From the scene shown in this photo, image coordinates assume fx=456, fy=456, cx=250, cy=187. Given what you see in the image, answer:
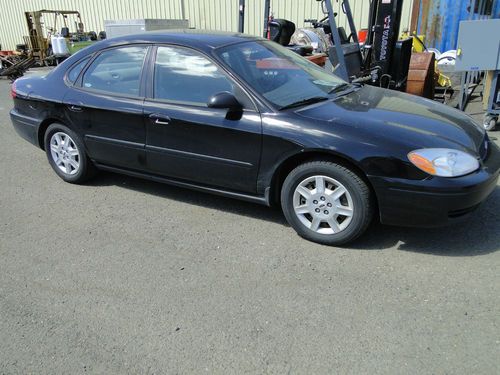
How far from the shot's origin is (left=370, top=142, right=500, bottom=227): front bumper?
9.95 feet

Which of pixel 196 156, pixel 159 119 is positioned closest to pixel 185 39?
pixel 159 119

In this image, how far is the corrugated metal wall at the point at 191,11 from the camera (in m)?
13.8

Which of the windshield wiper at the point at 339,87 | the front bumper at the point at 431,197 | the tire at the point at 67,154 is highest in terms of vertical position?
the windshield wiper at the point at 339,87

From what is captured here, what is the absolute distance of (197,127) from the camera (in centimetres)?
374

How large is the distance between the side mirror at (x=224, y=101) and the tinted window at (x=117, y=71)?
0.97 meters

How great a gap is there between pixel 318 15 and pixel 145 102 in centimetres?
1124

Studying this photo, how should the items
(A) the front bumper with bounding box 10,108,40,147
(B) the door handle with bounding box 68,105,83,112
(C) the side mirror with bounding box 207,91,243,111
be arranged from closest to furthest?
(C) the side mirror with bounding box 207,91,243,111 → (B) the door handle with bounding box 68,105,83,112 → (A) the front bumper with bounding box 10,108,40,147

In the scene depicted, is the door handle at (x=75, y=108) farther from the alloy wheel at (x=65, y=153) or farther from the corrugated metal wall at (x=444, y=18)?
the corrugated metal wall at (x=444, y=18)

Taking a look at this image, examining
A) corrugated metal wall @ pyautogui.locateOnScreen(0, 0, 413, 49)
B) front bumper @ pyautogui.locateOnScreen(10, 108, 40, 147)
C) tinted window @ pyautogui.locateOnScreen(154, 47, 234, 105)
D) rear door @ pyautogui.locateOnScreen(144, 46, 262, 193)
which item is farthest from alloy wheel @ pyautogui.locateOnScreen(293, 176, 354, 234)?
corrugated metal wall @ pyautogui.locateOnScreen(0, 0, 413, 49)

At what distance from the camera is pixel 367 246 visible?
136 inches

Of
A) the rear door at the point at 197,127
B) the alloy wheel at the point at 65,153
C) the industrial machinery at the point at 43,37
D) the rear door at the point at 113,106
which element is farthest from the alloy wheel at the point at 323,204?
the industrial machinery at the point at 43,37

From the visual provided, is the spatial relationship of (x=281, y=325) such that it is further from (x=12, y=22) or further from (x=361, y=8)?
(x=12, y=22)

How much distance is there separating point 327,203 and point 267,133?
0.69 meters

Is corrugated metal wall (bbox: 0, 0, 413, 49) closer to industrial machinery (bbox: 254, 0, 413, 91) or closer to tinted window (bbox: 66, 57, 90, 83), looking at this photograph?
industrial machinery (bbox: 254, 0, 413, 91)
